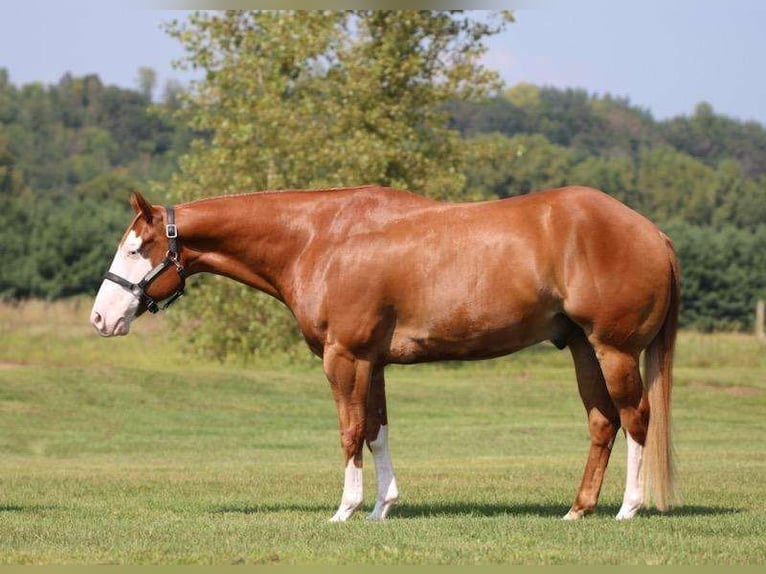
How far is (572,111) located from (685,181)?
2128 inches

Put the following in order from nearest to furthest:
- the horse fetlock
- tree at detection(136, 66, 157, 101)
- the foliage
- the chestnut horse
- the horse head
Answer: the chestnut horse < the horse fetlock < the horse head < the foliage < tree at detection(136, 66, 157, 101)

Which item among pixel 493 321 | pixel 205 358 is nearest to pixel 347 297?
pixel 493 321

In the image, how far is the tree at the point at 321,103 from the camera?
3312cm

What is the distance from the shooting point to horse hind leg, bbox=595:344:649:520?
1027 cm

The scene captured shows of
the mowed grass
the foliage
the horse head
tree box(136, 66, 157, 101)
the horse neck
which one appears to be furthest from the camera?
tree box(136, 66, 157, 101)

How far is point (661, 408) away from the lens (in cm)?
1044

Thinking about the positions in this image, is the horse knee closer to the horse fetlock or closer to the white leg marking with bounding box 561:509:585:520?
the white leg marking with bounding box 561:509:585:520

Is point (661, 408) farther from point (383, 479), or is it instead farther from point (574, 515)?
point (383, 479)

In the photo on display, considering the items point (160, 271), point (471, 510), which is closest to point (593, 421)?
point (471, 510)

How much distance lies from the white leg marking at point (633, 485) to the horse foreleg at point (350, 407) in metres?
1.92

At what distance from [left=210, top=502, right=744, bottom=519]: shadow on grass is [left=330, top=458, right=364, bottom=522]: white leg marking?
368 mm

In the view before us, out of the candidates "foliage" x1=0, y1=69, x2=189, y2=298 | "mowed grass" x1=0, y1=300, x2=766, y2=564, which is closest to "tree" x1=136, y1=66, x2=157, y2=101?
"foliage" x1=0, y1=69, x2=189, y2=298

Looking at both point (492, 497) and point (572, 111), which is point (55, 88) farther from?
point (492, 497)

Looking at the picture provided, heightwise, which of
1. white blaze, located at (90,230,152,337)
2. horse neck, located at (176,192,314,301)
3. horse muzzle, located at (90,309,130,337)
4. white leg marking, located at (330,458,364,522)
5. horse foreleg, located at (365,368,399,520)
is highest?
horse neck, located at (176,192,314,301)
